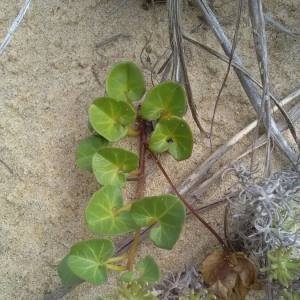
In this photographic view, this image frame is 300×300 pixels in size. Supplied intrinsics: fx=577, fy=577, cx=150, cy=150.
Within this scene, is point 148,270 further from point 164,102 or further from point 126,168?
point 164,102

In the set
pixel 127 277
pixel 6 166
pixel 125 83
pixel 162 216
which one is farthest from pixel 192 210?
pixel 6 166

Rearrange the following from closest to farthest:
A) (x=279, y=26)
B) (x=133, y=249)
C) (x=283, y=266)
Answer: (x=283, y=266), (x=133, y=249), (x=279, y=26)

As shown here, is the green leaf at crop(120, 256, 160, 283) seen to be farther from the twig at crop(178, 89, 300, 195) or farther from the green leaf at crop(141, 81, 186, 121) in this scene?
the green leaf at crop(141, 81, 186, 121)

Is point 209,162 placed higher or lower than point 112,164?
lower

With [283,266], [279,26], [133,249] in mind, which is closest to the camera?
[283,266]

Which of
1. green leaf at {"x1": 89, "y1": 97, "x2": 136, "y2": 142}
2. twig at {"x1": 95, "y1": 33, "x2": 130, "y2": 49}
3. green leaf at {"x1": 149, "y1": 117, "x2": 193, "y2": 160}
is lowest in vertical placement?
green leaf at {"x1": 149, "y1": 117, "x2": 193, "y2": 160}

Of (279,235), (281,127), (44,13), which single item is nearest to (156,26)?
(44,13)

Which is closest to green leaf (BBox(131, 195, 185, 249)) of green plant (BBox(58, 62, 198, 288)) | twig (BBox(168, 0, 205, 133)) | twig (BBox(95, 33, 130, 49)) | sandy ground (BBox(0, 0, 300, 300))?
green plant (BBox(58, 62, 198, 288))
